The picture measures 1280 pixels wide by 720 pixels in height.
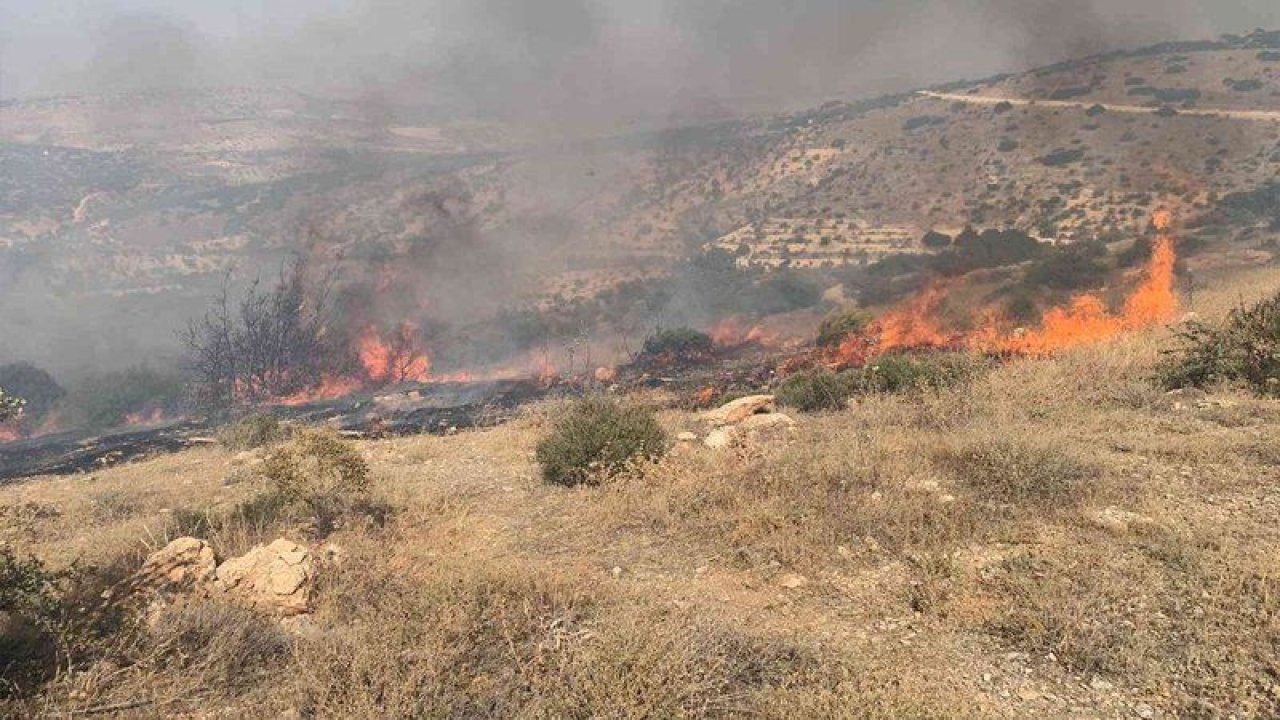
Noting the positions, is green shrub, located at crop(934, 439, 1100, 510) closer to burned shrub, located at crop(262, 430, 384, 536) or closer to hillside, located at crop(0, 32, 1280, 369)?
burned shrub, located at crop(262, 430, 384, 536)

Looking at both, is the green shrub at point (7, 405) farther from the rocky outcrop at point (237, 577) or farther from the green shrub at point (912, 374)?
the green shrub at point (912, 374)

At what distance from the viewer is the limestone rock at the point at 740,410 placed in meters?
13.8

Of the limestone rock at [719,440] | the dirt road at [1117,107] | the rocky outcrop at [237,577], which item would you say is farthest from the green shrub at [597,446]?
the dirt road at [1117,107]

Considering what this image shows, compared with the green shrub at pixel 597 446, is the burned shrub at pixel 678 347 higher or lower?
lower

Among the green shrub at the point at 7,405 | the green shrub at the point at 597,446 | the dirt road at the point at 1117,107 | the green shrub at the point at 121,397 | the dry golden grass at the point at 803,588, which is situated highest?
the dirt road at the point at 1117,107

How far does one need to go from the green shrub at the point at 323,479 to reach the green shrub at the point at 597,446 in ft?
8.48

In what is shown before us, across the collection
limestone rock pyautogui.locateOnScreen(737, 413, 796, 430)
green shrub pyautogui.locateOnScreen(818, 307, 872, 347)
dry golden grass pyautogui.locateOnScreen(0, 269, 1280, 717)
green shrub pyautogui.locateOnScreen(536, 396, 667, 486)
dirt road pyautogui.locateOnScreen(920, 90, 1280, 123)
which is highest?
dirt road pyautogui.locateOnScreen(920, 90, 1280, 123)

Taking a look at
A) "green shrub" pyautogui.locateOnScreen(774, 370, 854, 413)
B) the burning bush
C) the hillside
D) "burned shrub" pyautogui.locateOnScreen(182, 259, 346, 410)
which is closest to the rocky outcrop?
"green shrub" pyautogui.locateOnScreen(774, 370, 854, 413)

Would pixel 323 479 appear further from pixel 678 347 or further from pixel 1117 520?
pixel 678 347

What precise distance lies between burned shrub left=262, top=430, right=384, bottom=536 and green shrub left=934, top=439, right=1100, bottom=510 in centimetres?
699

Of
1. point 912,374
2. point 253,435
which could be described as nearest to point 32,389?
point 253,435

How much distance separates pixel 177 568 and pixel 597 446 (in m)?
5.39

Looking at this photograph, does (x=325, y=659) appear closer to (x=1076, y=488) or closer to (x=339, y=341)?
(x=1076, y=488)

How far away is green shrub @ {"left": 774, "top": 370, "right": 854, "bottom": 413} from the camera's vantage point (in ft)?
46.5
